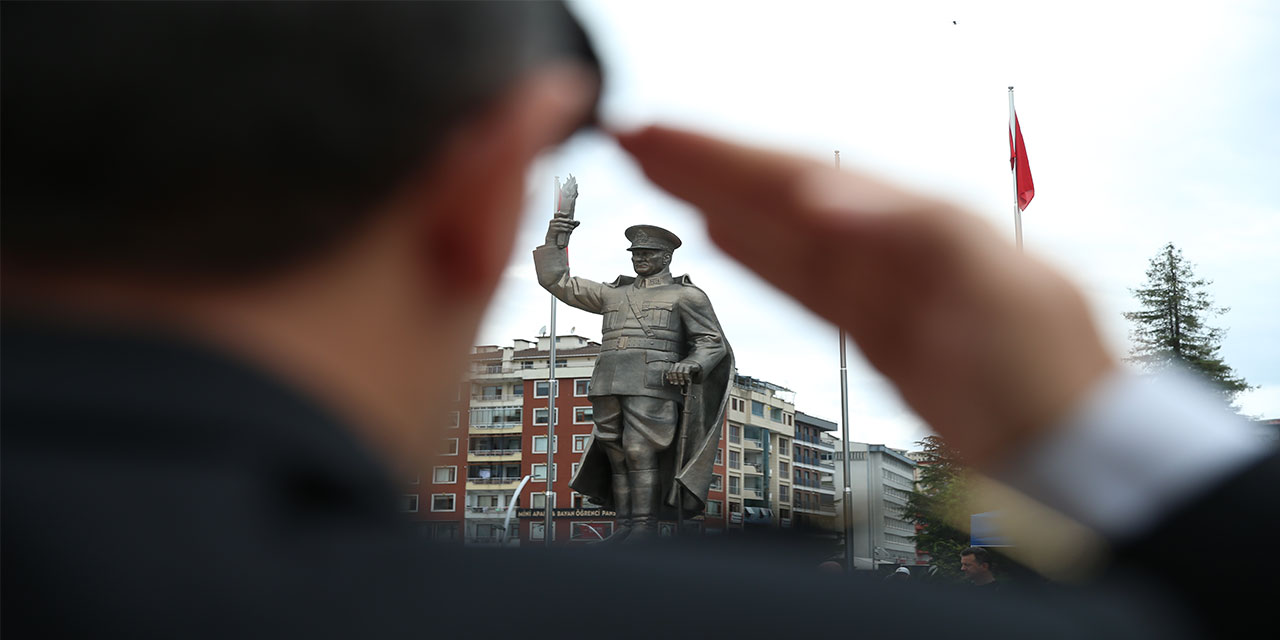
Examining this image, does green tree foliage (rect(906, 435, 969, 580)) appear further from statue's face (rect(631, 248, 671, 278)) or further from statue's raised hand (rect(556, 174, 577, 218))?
statue's raised hand (rect(556, 174, 577, 218))

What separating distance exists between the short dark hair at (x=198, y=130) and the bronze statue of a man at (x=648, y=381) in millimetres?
7071

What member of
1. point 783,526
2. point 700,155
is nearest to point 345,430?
point 783,526

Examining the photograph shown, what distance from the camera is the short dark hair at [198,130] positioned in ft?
1.72

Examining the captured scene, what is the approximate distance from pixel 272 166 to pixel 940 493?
4.78m

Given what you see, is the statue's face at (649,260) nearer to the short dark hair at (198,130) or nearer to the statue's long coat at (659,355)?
the statue's long coat at (659,355)

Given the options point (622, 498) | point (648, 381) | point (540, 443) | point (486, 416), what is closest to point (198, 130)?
point (486, 416)

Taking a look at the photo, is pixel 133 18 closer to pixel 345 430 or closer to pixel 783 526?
pixel 345 430

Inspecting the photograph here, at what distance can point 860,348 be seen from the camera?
0.94m

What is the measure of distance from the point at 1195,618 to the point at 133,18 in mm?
713

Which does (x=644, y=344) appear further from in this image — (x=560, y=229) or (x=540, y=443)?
(x=540, y=443)

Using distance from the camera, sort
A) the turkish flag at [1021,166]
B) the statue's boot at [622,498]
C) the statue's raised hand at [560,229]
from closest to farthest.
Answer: the statue's boot at [622,498] → the statue's raised hand at [560,229] → the turkish flag at [1021,166]

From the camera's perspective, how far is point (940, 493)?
16.5ft

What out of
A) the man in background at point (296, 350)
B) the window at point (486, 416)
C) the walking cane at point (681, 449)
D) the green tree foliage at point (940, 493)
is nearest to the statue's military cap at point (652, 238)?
the walking cane at point (681, 449)

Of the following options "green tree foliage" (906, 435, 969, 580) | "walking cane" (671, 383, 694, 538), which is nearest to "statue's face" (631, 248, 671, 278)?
"walking cane" (671, 383, 694, 538)
